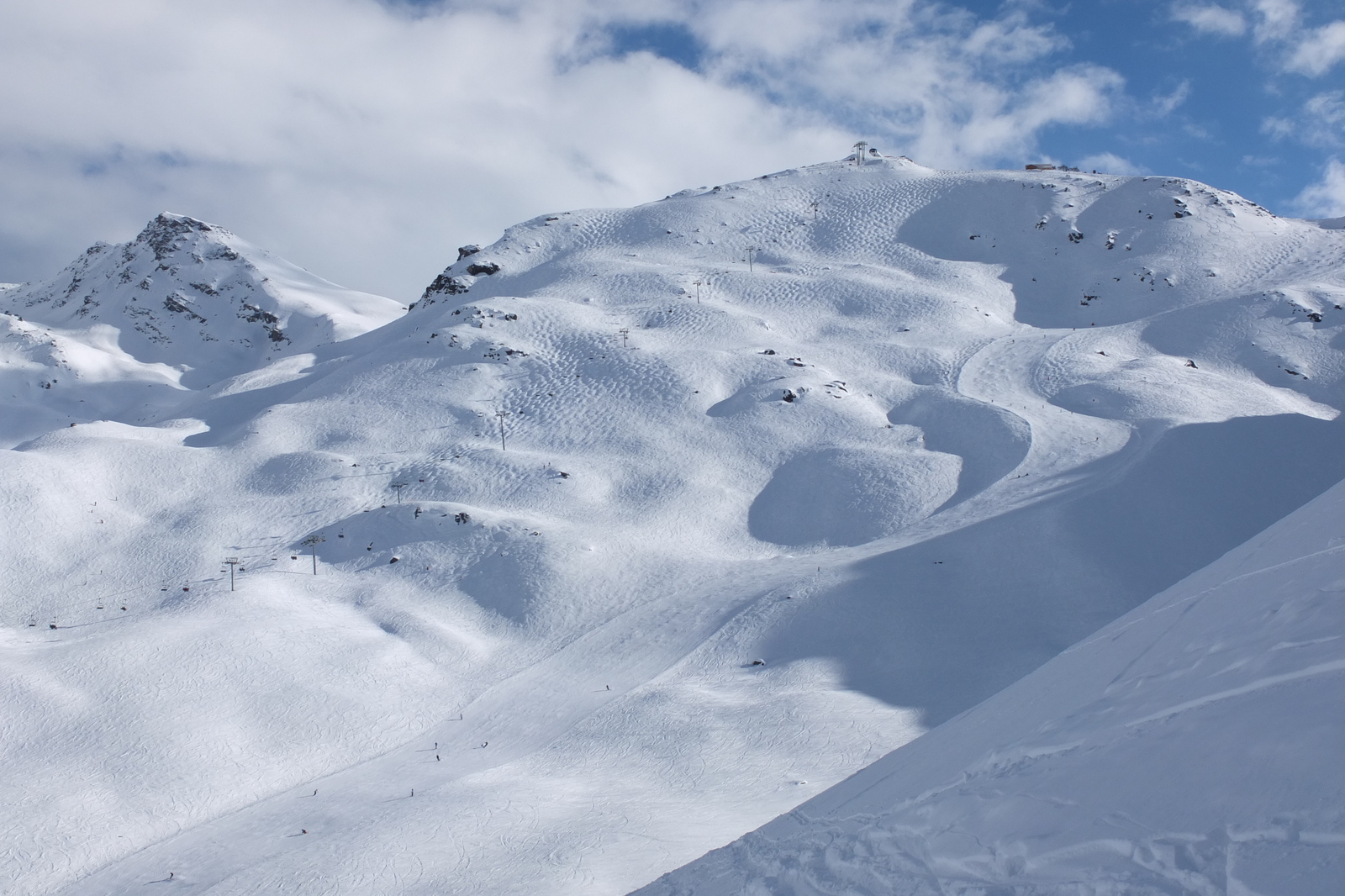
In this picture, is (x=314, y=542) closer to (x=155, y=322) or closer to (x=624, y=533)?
(x=624, y=533)

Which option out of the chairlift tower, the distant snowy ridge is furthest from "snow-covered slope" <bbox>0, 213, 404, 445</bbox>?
the chairlift tower

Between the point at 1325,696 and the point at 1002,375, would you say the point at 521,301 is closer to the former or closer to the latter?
the point at 1002,375

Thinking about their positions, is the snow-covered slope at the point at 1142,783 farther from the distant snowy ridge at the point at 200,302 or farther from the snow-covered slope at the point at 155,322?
the distant snowy ridge at the point at 200,302

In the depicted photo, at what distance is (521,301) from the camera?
180ft

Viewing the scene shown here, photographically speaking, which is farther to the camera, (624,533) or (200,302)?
(200,302)

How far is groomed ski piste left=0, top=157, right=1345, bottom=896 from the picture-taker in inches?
719

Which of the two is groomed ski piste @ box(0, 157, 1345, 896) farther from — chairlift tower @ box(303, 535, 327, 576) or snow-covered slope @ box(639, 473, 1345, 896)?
Answer: snow-covered slope @ box(639, 473, 1345, 896)

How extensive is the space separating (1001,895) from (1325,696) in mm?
2447

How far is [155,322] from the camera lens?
305ft

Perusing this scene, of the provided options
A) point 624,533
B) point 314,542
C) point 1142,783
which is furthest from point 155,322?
point 1142,783

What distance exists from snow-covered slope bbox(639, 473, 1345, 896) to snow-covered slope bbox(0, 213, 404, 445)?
223 ft

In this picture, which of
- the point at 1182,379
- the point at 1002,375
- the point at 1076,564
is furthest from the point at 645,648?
the point at 1182,379

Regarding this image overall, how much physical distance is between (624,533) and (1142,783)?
26874 mm

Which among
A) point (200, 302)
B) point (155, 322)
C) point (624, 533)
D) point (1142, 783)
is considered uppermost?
point (1142, 783)
